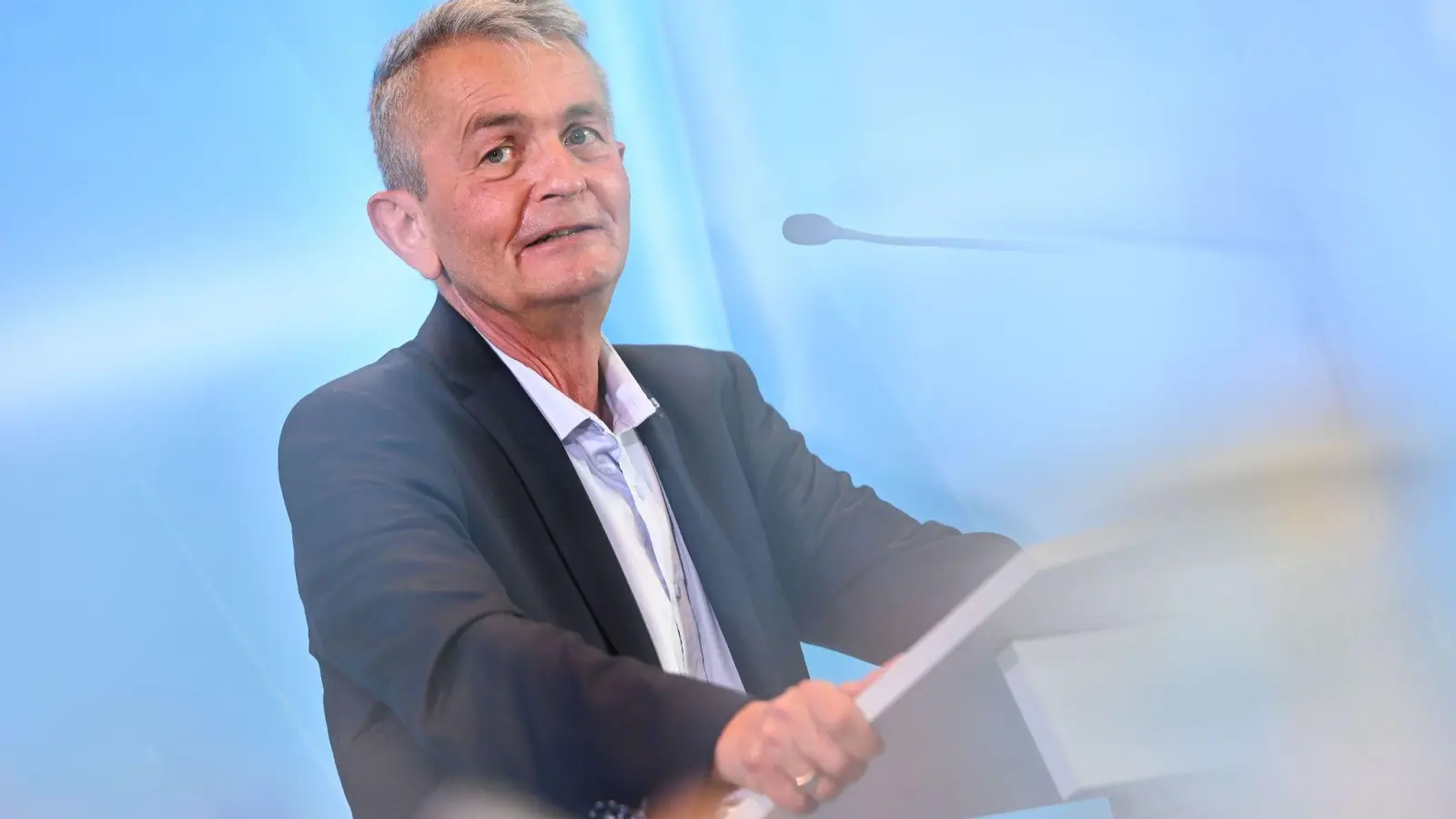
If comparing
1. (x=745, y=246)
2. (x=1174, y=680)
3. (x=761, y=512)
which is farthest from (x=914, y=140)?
(x=1174, y=680)

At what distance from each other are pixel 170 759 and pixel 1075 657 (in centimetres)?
91

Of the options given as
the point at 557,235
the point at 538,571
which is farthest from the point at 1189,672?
the point at 557,235

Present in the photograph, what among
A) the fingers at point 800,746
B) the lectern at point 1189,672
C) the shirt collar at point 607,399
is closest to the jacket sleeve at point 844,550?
the shirt collar at point 607,399

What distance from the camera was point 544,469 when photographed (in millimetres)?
1271

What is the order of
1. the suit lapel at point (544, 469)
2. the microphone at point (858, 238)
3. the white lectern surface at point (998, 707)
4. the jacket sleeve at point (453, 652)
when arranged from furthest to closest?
1. the microphone at point (858, 238)
2. the suit lapel at point (544, 469)
3. the jacket sleeve at point (453, 652)
4. the white lectern surface at point (998, 707)

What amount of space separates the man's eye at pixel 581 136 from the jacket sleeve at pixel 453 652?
0.33 meters

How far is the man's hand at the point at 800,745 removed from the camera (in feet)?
3.13

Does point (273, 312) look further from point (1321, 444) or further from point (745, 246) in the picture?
point (1321, 444)

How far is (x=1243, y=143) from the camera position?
1566 millimetres

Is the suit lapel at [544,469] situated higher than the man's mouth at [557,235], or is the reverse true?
the man's mouth at [557,235]

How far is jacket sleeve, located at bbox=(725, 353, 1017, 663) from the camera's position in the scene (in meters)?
1.40

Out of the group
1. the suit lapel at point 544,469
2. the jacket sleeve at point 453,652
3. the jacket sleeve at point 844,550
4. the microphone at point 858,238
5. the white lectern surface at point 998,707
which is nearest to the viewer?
the white lectern surface at point 998,707

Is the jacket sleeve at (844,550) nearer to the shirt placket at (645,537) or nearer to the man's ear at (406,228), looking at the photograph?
the shirt placket at (645,537)

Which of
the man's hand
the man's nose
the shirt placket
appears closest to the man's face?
the man's nose
